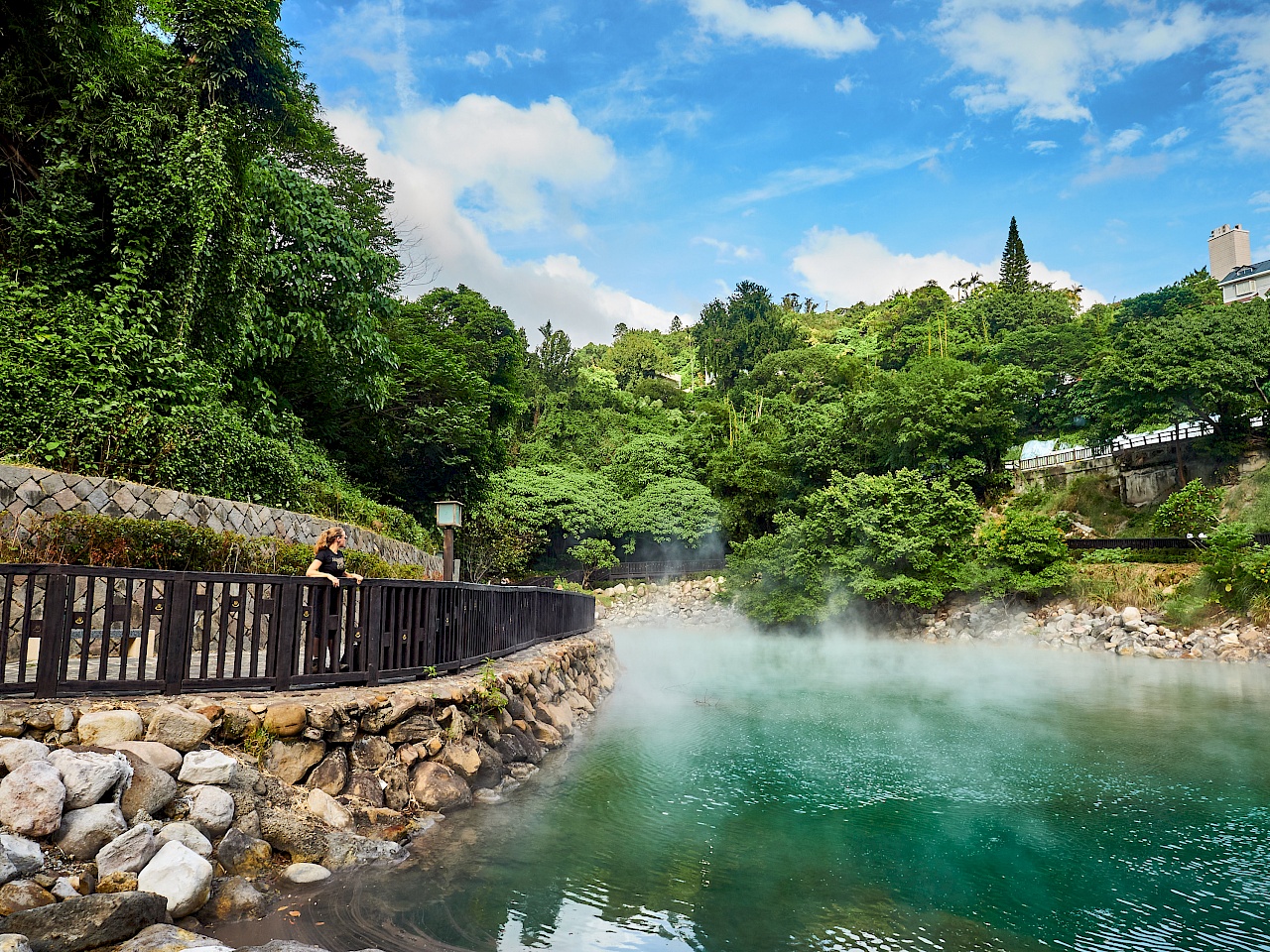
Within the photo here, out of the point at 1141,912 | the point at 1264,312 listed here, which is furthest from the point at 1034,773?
the point at 1264,312

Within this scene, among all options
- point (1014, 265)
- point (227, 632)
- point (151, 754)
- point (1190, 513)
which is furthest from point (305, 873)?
point (1014, 265)

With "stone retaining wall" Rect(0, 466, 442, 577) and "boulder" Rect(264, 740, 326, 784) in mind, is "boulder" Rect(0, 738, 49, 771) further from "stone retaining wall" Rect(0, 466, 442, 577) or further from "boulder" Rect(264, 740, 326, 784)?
"stone retaining wall" Rect(0, 466, 442, 577)

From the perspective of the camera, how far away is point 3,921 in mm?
2998

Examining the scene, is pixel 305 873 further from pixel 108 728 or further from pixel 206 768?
pixel 108 728

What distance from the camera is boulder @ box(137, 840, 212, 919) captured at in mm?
3570

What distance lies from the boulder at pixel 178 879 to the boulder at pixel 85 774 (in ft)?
1.41

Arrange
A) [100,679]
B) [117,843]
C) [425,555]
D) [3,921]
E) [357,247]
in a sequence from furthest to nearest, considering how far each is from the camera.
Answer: [425,555] → [357,247] → [100,679] → [117,843] → [3,921]

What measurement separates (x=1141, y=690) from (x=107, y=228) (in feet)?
61.4

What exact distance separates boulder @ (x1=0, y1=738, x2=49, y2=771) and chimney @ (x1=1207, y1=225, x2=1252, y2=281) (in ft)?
213

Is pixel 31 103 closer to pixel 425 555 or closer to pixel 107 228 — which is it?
pixel 107 228

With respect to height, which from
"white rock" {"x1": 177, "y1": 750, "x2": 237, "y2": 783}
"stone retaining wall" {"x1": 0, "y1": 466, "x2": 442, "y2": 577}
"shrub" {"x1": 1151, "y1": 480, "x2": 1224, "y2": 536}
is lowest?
"white rock" {"x1": 177, "y1": 750, "x2": 237, "y2": 783}

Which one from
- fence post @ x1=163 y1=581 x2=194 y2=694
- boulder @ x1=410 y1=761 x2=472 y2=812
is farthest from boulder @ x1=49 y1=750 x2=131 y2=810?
boulder @ x1=410 y1=761 x2=472 y2=812

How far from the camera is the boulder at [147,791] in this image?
3.90 m

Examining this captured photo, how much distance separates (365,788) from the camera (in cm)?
522
